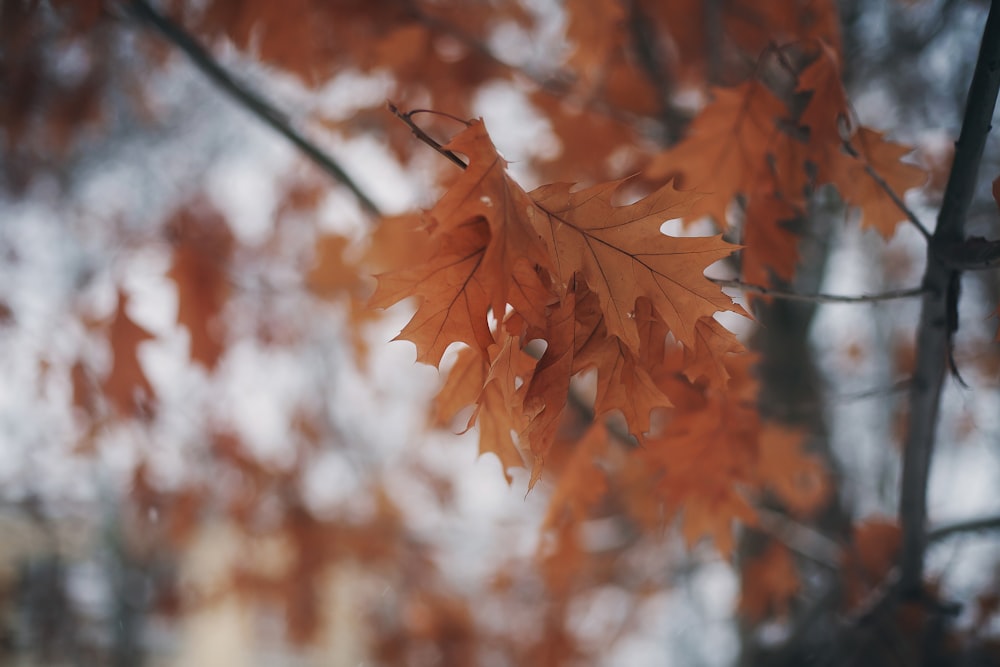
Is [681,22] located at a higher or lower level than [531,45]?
lower

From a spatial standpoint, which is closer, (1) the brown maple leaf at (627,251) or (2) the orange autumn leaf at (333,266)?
(1) the brown maple leaf at (627,251)

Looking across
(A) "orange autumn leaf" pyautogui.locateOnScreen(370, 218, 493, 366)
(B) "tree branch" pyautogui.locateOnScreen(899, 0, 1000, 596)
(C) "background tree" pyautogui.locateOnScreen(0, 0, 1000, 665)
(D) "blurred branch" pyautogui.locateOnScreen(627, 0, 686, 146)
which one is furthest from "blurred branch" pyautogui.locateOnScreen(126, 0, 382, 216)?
(B) "tree branch" pyautogui.locateOnScreen(899, 0, 1000, 596)

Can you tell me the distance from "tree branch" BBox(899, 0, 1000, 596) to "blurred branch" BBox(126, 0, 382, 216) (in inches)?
59.3

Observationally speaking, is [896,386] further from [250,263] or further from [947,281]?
[250,263]

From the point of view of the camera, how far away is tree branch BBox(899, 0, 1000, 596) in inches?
40.3

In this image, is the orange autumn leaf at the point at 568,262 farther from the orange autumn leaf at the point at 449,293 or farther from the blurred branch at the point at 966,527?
the blurred branch at the point at 966,527

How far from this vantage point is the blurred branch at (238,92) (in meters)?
1.82

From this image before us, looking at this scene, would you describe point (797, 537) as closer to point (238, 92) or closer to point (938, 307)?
point (938, 307)

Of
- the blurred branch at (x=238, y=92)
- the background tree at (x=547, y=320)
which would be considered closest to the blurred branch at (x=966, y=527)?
the background tree at (x=547, y=320)

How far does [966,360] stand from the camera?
4188 millimetres

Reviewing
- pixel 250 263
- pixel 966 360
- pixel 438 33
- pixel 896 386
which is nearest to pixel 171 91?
pixel 250 263

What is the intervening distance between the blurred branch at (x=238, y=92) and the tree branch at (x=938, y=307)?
151cm

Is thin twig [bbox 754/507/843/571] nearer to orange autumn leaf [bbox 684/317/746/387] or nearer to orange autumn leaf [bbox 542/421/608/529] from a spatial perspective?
orange autumn leaf [bbox 542/421/608/529]

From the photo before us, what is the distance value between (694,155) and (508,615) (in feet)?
16.6
